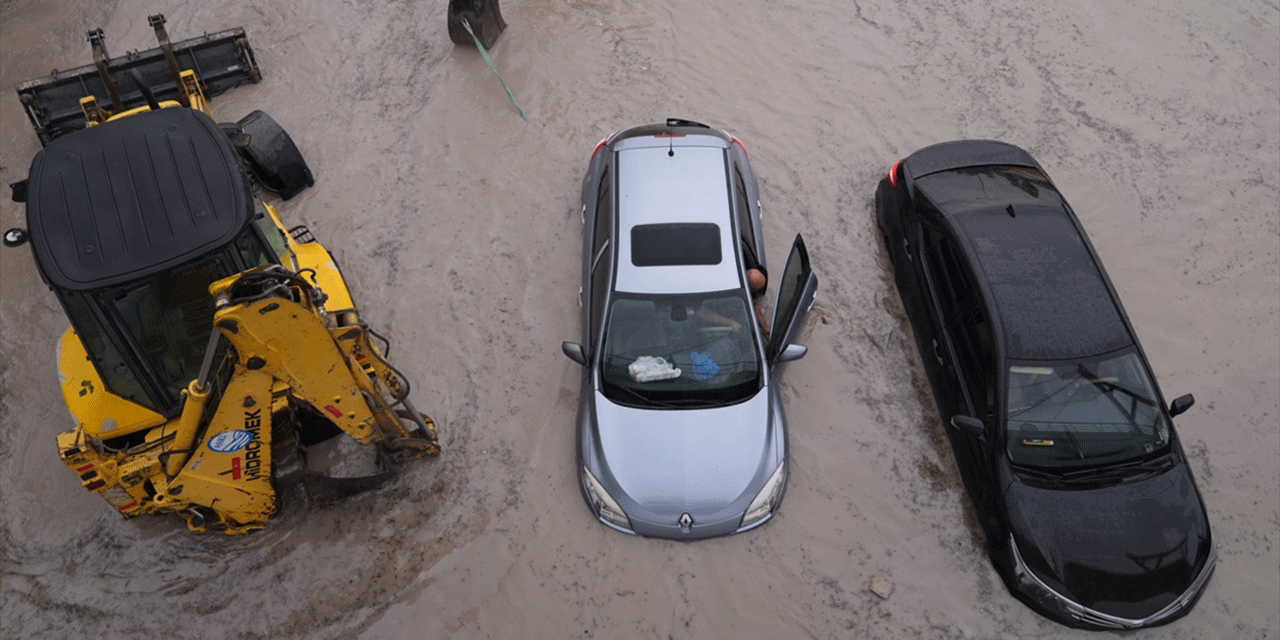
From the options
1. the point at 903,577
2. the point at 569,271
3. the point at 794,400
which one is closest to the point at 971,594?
the point at 903,577

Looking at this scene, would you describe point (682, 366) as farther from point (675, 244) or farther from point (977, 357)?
point (977, 357)

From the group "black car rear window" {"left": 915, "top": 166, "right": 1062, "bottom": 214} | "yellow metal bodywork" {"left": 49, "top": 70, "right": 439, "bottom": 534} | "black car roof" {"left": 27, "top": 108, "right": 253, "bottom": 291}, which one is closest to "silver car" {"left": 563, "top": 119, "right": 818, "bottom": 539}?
"yellow metal bodywork" {"left": 49, "top": 70, "right": 439, "bottom": 534}

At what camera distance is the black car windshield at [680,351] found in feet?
19.4

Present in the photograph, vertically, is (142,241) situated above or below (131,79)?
below

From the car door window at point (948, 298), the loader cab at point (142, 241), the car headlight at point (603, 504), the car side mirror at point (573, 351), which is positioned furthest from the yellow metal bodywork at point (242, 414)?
the car door window at point (948, 298)

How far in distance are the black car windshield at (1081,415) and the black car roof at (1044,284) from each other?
15 cm

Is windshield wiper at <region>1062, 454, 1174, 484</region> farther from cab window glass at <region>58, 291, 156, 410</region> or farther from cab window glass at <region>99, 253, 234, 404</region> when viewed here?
cab window glass at <region>58, 291, 156, 410</region>

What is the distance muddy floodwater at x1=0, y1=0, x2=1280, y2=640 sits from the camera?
18.9ft

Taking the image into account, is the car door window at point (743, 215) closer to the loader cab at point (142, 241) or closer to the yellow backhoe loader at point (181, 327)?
the yellow backhoe loader at point (181, 327)

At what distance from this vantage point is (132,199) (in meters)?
4.61

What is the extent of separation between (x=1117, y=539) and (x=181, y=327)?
21.4ft

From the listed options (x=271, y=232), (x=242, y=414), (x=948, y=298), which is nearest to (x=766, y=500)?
(x=948, y=298)

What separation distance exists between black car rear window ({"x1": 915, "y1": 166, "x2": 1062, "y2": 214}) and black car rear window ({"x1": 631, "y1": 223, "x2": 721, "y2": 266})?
2.16 m

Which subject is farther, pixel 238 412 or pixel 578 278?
pixel 578 278
